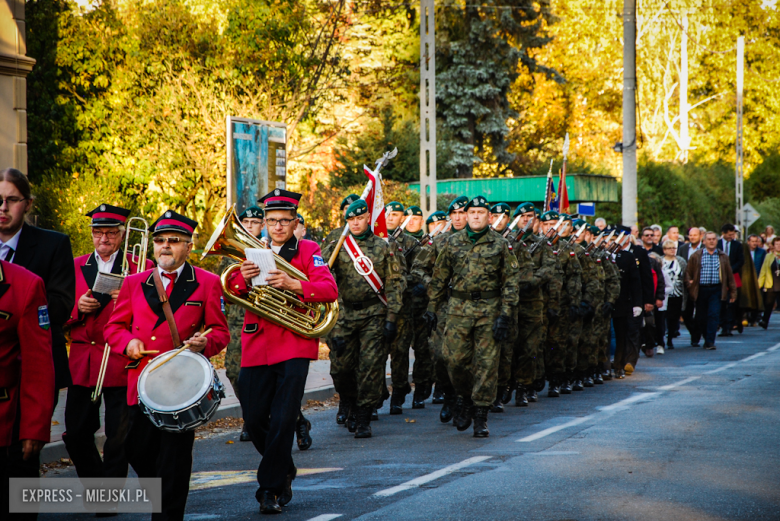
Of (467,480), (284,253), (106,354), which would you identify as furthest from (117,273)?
(467,480)

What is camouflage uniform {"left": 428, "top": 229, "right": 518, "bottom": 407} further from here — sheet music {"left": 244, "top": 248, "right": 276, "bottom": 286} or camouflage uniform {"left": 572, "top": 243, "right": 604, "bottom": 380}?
camouflage uniform {"left": 572, "top": 243, "right": 604, "bottom": 380}

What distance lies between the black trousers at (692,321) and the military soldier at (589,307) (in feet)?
22.2

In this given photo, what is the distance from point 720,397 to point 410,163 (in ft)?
61.0

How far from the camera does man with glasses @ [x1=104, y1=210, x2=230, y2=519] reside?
6.05 metres

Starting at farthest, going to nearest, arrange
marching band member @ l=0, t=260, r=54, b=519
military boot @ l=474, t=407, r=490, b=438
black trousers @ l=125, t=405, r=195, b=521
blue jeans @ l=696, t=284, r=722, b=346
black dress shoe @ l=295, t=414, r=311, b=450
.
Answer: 1. blue jeans @ l=696, t=284, r=722, b=346
2. military boot @ l=474, t=407, r=490, b=438
3. black dress shoe @ l=295, t=414, r=311, b=450
4. black trousers @ l=125, t=405, r=195, b=521
5. marching band member @ l=0, t=260, r=54, b=519

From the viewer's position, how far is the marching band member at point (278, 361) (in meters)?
6.62

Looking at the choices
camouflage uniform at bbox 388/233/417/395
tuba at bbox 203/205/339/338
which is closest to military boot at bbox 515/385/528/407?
camouflage uniform at bbox 388/233/417/395

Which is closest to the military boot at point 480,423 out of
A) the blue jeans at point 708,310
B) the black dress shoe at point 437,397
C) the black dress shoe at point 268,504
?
the black dress shoe at point 437,397

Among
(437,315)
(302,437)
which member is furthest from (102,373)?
(437,315)

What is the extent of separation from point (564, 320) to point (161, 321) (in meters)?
7.97

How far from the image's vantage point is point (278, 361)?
22.5 ft

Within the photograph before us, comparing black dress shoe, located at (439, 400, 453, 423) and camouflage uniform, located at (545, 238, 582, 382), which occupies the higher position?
camouflage uniform, located at (545, 238, 582, 382)

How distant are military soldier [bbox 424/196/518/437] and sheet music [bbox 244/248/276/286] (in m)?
3.42

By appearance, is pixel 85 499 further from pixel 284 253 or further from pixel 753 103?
pixel 753 103
